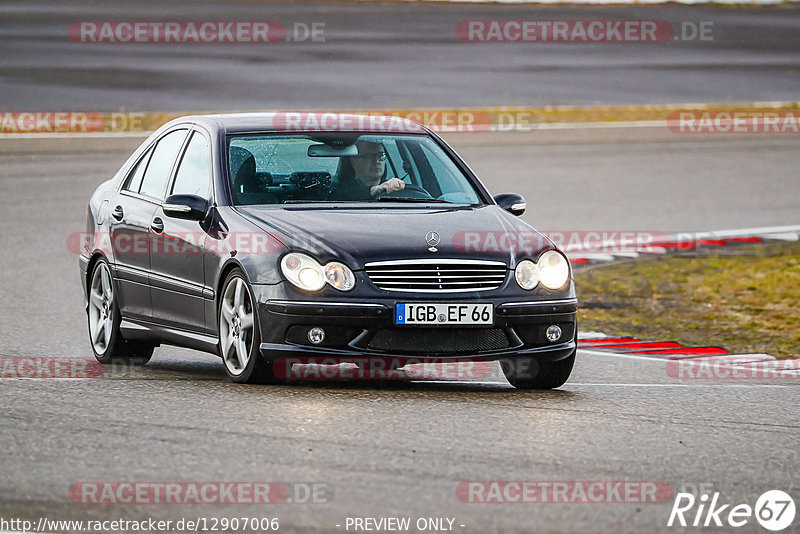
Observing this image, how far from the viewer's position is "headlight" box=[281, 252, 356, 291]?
8.56 meters

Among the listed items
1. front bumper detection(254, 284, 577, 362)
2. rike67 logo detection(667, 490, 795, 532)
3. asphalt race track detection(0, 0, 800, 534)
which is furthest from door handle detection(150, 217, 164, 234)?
rike67 logo detection(667, 490, 795, 532)

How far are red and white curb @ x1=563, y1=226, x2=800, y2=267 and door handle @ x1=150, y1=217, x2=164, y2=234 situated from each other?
273 inches

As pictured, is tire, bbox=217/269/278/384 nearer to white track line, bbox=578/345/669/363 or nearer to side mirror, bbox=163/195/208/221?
side mirror, bbox=163/195/208/221

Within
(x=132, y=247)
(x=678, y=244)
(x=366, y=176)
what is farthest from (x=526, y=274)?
(x=678, y=244)

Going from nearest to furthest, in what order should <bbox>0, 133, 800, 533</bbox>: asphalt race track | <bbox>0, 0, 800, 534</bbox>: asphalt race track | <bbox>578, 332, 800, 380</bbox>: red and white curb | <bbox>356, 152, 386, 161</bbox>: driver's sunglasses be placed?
1. <bbox>0, 133, 800, 533</bbox>: asphalt race track
2. <bbox>0, 0, 800, 534</bbox>: asphalt race track
3. <bbox>356, 152, 386, 161</bbox>: driver's sunglasses
4. <bbox>578, 332, 800, 380</bbox>: red and white curb

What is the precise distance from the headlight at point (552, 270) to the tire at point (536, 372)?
404 millimetres

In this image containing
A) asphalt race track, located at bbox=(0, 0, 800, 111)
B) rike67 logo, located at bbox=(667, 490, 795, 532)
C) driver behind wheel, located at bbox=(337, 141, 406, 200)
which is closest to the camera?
rike67 logo, located at bbox=(667, 490, 795, 532)

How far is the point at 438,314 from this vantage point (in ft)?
28.1

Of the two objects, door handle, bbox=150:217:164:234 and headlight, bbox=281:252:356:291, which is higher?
door handle, bbox=150:217:164:234

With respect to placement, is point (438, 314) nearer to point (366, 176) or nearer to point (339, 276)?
point (339, 276)

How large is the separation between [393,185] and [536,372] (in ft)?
4.84

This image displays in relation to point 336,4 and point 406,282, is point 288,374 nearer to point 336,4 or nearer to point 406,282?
point 406,282

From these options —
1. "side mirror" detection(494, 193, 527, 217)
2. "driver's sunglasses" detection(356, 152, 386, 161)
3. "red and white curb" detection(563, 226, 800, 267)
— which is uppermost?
"driver's sunglasses" detection(356, 152, 386, 161)

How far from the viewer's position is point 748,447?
7402 millimetres
